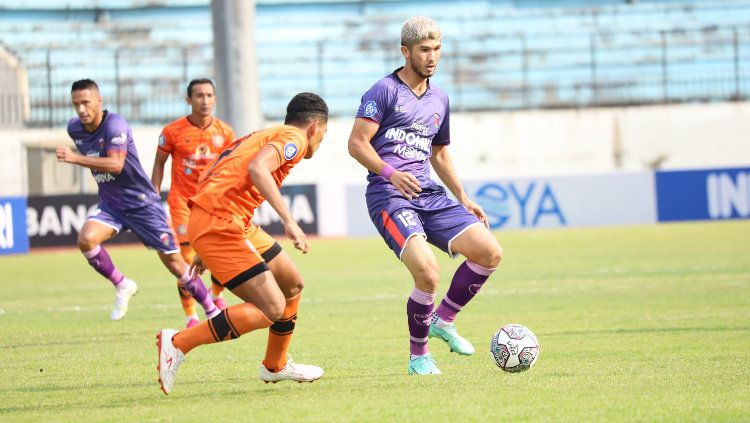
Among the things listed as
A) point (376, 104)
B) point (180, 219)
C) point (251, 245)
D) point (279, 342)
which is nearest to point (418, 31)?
point (376, 104)

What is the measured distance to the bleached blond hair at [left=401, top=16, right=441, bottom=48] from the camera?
26.2ft

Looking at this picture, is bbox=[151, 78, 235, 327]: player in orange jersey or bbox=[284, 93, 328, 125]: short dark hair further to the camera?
bbox=[151, 78, 235, 327]: player in orange jersey

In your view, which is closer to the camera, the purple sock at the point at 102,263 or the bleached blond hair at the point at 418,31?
the bleached blond hair at the point at 418,31

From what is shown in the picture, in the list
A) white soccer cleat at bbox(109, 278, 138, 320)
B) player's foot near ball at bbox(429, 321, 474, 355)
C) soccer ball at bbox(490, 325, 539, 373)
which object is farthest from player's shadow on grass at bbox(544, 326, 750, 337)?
white soccer cleat at bbox(109, 278, 138, 320)

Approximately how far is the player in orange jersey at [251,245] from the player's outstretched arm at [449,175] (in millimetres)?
1600

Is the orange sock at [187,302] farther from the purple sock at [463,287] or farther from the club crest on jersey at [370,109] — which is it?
the club crest on jersey at [370,109]

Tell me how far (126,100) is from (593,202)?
1278cm

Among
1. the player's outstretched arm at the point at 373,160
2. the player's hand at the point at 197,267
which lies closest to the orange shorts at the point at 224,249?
the player's hand at the point at 197,267

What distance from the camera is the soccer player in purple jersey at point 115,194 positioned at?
455 inches

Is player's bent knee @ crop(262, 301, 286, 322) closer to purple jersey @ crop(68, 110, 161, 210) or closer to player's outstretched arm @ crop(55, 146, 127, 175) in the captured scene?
player's outstretched arm @ crop(55, 146, 127, 175)

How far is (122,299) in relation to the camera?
12391 millimetres

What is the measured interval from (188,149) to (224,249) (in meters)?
5.28

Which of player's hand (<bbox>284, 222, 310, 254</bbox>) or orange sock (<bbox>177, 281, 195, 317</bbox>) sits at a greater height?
player's hand (<bbox>284, 222, 310, 254</bbox>)

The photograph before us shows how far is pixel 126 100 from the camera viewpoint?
32.3 meters
